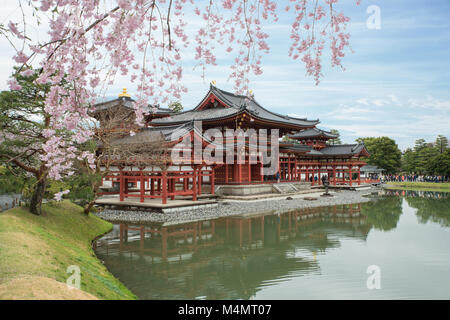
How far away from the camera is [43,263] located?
5.81m

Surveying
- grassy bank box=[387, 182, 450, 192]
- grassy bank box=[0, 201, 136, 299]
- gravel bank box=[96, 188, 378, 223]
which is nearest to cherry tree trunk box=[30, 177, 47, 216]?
grassy bank box=[0, 201, 136, 299]

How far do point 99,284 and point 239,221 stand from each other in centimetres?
991

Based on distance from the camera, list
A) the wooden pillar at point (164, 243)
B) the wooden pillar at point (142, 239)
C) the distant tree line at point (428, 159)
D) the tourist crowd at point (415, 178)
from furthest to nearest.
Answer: the tourist crowd at point (415, 178)
the distant tree line at point (428, 159)
the wooden pillar at point (142, 239)
the wooden pillar at point (164, 243)

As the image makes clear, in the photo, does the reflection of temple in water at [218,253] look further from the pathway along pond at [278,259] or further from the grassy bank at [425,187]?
the grassy bank at [425,187]

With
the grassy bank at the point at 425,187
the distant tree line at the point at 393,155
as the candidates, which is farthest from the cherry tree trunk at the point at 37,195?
the distant tree line at the point at 393,155

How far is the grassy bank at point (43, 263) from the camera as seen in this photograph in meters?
4.24

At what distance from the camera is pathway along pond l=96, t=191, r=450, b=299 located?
6.82 m

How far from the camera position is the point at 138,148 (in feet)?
58.9

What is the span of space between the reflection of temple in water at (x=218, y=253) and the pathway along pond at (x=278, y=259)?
24 mm

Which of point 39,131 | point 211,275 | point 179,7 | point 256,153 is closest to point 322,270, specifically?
point 211,275

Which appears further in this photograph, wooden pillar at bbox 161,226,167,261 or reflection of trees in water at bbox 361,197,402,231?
reflection of trees in water at bbox 361,197,402,231

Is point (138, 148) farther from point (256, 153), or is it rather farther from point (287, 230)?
point (256, 153)

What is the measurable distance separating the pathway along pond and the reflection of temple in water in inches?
0.9

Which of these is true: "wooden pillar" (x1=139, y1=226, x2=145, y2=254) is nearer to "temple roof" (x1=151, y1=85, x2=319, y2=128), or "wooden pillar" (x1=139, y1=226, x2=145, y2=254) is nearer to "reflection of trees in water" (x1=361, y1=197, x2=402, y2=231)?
"reflection of trees in water" (x1=361, y1=197, x2=402, y2=231)
